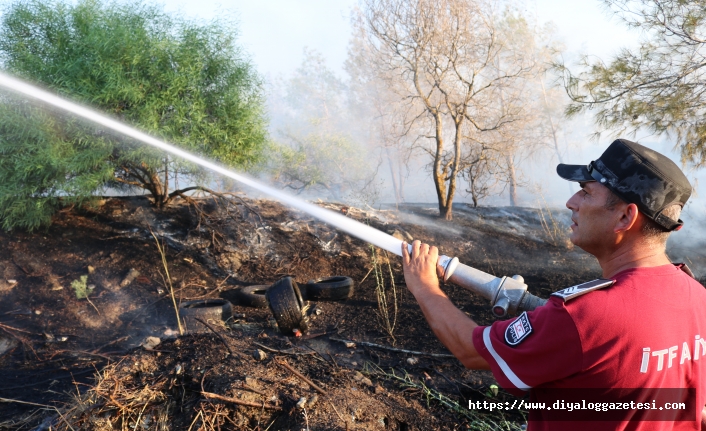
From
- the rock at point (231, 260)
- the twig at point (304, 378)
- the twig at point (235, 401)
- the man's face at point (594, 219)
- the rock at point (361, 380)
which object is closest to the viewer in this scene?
the man's face at point (594, 219)

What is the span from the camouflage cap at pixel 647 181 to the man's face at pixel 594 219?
A: 8 cm

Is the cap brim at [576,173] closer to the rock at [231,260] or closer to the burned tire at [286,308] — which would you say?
the burned tire at [286,308]

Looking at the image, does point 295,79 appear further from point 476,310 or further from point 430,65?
point 476,310

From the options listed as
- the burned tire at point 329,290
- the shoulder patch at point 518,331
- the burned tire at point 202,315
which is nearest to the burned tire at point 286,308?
the burned tire at point 202,315

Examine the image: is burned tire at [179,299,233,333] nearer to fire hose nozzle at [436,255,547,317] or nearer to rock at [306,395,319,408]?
rock at [306,395,319,408]

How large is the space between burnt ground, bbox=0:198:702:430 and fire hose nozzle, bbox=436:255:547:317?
1639 millimetres

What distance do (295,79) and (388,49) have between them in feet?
104

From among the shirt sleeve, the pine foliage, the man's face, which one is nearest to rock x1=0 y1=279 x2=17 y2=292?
the pine foliage

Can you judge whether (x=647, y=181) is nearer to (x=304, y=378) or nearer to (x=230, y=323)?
(x=304, y=378)

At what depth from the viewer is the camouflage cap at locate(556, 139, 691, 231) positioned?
A: 1855 millimetres

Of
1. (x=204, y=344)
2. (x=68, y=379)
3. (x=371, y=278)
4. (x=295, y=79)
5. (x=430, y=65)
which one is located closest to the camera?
(x=204, y=344)

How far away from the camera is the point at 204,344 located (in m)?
4.39

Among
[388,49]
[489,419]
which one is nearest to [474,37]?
[388,49]

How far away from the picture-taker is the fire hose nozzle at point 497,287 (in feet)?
7.59
